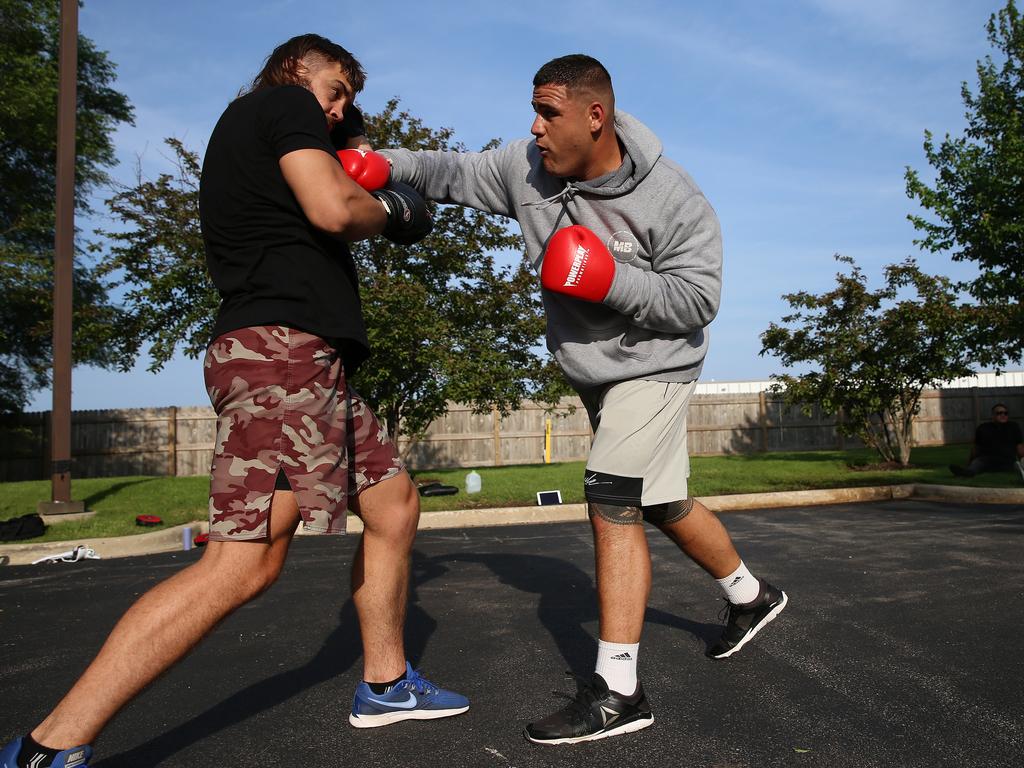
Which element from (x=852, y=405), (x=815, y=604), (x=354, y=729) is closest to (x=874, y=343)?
(x=852, y=405)

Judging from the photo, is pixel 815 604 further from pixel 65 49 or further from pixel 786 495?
pixel 65 49

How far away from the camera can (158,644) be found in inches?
74.5

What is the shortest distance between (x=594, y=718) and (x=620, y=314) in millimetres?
1272

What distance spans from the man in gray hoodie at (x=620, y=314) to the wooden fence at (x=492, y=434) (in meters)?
13.8

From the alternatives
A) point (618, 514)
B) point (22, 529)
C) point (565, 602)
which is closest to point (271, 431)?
point (618, 514)

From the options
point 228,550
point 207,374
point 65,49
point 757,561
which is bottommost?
point 757,561

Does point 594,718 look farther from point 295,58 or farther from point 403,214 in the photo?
point 295,58

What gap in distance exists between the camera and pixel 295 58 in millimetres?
2428

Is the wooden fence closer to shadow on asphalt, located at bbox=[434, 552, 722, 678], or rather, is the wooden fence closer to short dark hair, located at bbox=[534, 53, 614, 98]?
shadow on asphalt, located at bbox=[434, 552, 722, 678]

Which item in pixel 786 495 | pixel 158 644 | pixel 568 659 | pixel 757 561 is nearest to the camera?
pixel 158 644

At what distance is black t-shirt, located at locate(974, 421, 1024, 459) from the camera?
12102 mm

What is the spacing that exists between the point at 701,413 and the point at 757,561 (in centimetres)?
1800

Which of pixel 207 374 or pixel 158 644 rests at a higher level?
pixel 207 374

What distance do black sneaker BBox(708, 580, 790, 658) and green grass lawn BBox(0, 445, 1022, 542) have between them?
607 centimetres
